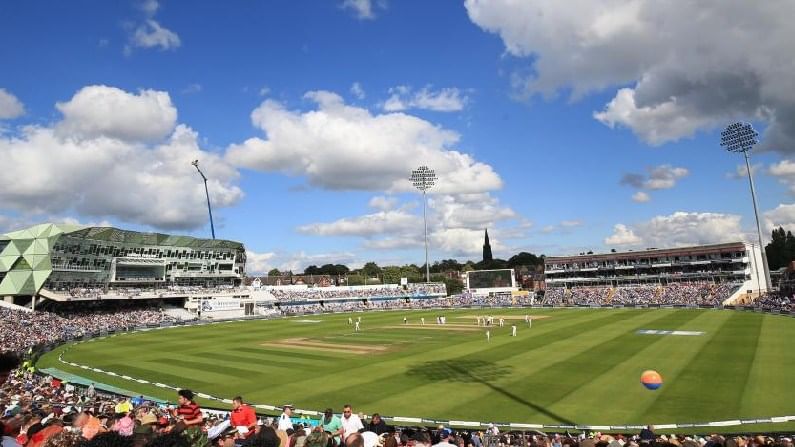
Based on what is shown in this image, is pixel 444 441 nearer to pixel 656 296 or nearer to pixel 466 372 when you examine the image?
pixel 466 372

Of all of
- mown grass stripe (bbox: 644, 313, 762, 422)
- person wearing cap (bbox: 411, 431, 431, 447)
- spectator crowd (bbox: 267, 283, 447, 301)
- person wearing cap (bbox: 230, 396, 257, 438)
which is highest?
spectator crowd (bbox: 267, 283, 447, 301)

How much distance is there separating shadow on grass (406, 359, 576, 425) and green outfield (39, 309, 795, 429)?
0.10 metres

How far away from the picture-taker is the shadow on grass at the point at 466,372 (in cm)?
2478

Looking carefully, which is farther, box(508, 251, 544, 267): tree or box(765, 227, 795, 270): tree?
box(508, 251, 544, 267): tree

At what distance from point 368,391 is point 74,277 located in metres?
63.1

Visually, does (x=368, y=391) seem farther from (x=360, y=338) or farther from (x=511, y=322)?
(x=511, y=322)

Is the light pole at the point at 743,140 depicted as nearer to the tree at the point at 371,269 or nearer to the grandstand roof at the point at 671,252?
the grandstand roof at the point at 671,252

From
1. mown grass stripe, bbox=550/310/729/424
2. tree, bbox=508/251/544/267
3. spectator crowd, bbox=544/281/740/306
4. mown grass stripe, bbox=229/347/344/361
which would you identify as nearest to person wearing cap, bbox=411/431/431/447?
mown grass stripe, bbox=550/310/729/424

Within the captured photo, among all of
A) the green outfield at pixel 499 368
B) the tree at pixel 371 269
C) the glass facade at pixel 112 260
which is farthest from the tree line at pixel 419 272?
the green outfield at pixel 499 368

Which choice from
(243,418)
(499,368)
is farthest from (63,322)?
(243,418)

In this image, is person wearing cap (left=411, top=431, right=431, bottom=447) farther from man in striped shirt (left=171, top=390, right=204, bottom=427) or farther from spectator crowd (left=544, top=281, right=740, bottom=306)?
spectator crowd (left=544, top=281, right=740, bottom=306)

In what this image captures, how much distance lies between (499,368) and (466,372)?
2.11 metres

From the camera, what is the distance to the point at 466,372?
89.9 feet

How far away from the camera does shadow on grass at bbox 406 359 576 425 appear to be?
81.3 ft
